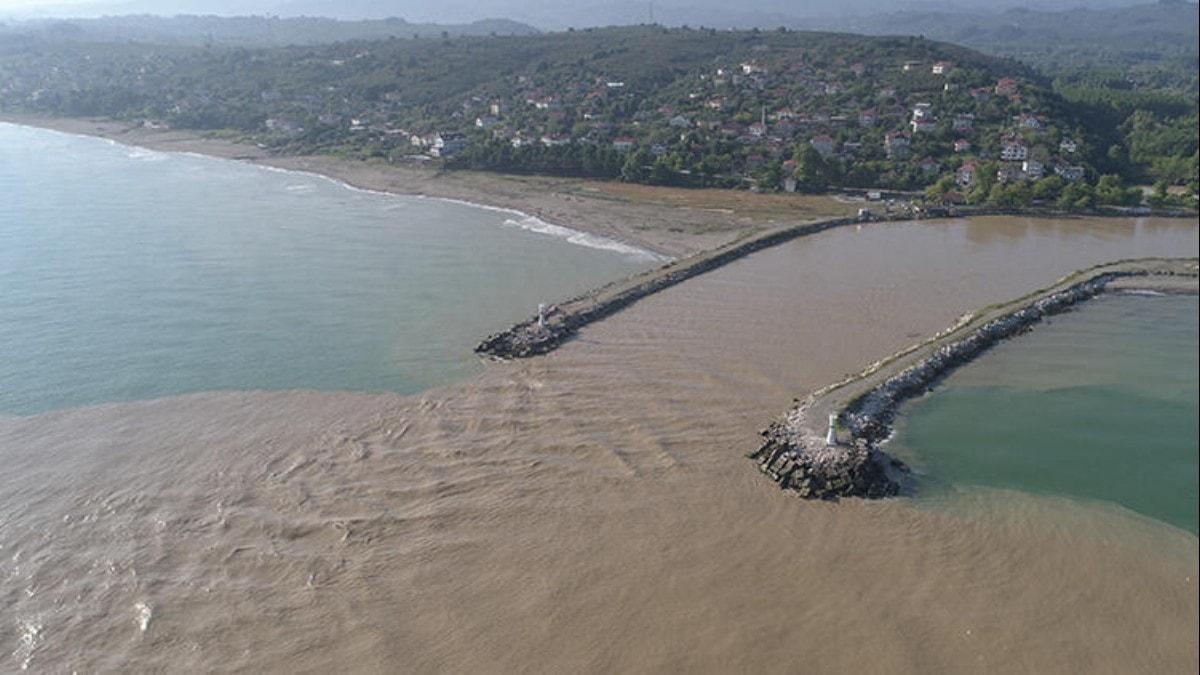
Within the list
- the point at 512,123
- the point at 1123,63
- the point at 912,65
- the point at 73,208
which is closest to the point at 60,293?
the point at 73,208

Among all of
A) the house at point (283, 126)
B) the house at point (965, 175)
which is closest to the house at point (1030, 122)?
the house at point (965, 175)

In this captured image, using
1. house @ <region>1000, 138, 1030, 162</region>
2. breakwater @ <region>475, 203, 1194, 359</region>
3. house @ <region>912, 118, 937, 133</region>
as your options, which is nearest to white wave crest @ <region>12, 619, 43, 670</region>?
breakwater @ <region>475, 203, 1194, 359</region>

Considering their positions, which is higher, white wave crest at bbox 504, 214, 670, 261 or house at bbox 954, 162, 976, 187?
house at bbox 954, 162, 976, 187

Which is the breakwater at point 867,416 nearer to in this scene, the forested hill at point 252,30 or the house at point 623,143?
the house at point 623,143

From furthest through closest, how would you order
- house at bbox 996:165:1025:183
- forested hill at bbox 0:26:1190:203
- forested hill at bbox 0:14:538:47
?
forested hill at bbox 0:14:538:47 → forested hill at bbox 0:26:1190:203 → house at bbox 996:165:1025:183

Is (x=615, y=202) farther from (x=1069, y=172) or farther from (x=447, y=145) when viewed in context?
(x=1069, y=172)

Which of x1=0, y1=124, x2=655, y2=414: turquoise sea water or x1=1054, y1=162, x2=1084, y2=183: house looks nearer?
x1=0, y1=124, x2=655, y2=414: turquoise sea water

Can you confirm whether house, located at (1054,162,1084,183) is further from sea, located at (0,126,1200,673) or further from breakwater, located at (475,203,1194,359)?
sea, located at (0,126,1200,673)

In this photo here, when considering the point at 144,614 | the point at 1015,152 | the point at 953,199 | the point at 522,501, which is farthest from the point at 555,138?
the point at 144,614
